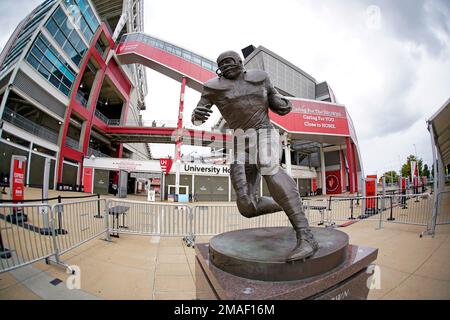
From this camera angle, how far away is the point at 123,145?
1208 inches

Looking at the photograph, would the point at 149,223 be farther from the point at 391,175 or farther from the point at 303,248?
the point at 391,175

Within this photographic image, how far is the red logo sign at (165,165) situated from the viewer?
17.5m

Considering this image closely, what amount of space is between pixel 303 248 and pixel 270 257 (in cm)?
27

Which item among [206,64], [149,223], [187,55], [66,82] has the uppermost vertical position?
[187,55]

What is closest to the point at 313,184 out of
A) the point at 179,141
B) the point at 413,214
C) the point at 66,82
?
the point at 179,141

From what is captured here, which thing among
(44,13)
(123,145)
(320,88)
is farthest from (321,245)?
(320,88)

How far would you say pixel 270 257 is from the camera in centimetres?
156

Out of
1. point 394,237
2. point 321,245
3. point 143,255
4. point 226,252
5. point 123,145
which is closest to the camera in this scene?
point 226,252

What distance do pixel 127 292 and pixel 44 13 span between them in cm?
2262

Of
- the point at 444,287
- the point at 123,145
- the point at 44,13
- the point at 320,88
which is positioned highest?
the point at 320,88

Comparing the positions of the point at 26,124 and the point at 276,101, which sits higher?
the point at 26,124

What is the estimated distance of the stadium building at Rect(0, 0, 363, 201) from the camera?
1417 cm

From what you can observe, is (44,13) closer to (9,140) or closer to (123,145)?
(9,140)

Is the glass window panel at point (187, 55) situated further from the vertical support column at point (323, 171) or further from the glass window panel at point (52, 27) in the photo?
the vertical support column at point (323, 171)
